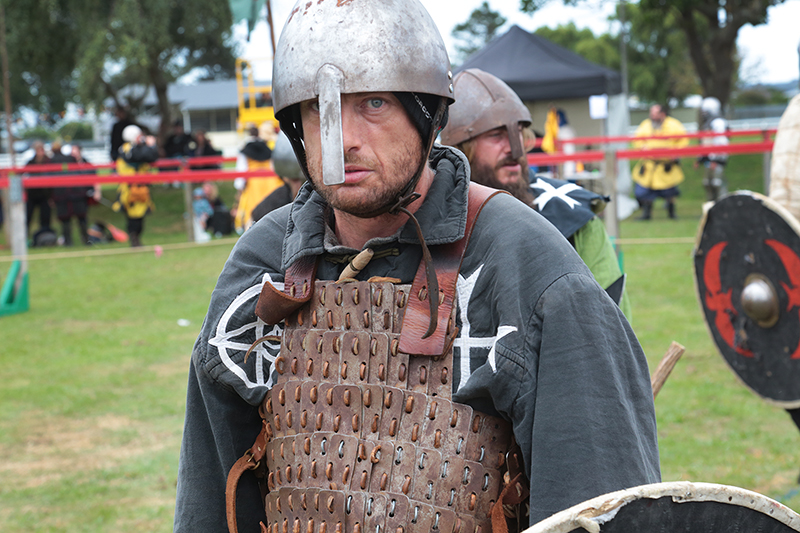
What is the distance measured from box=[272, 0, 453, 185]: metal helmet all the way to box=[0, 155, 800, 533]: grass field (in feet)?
9.50

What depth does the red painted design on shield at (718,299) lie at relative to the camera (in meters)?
4.12

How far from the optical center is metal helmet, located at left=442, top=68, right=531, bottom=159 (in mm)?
3078

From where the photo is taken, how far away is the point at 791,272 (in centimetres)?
373

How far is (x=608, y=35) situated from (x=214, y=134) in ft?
79.0

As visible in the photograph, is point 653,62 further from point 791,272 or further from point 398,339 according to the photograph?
point 398,339

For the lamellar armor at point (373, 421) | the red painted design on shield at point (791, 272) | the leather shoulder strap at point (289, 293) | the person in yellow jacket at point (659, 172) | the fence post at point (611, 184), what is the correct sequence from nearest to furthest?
the lamellar armor at point (373, 421) → the leather shoulder strap at point (289, 293) → the red painted design on shield at point (791, 272) → the fence post at point (611, 184) → the person in yellow jacket at point (659, 172)

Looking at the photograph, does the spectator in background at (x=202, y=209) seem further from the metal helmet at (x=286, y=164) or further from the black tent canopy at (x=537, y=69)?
the metal helmet at (x=286, y=164)

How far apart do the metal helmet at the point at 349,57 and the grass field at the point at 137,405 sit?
2894 mm

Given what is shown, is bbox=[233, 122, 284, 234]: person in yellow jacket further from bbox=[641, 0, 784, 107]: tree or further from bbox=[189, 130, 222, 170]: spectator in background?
bbox=[641, 0, 784, 107]: tree

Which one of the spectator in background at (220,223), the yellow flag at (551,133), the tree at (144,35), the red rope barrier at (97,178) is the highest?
the tree at (144,35)

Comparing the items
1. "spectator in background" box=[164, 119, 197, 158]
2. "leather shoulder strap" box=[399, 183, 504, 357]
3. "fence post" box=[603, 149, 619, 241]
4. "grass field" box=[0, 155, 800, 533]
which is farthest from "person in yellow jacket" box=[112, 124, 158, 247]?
"leather shoulder strap" box=[399, 183, 504, 357]

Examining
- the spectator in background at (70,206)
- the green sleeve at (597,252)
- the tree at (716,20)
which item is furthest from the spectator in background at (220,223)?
the green sleeve at (597,252)

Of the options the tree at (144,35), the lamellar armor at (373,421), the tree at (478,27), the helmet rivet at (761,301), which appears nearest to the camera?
the lamellar armor at (373,421)

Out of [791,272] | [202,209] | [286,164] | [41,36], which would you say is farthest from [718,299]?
[41,36]
